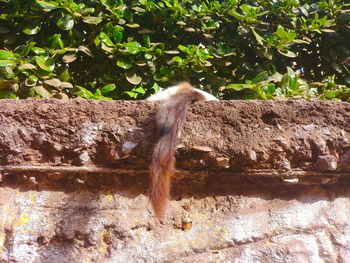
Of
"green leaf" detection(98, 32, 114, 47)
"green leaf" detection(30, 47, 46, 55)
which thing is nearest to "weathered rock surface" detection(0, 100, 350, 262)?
"green leaf" detection(30, 47, 46, 55)

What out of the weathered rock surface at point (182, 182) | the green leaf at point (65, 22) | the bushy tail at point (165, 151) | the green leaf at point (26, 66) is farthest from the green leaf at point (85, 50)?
the bushy tail at point (165, 151)

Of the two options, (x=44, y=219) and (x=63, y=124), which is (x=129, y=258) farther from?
(x=63, y=124)

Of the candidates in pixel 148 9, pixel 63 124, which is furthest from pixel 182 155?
pixel 148 9

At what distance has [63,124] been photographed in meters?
1.41

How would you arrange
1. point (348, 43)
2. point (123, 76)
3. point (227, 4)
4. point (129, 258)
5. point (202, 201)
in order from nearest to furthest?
point (129, 258)
point (202, 201)
point (123, 76)
point (227, 4)
point (348, 43)

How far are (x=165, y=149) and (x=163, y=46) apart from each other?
3.56 feet

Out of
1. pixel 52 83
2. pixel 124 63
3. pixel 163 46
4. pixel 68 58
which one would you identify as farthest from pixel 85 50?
pixel 163 46

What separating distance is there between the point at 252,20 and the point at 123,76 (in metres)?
0.99

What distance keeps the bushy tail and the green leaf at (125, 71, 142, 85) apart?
669 millimetres

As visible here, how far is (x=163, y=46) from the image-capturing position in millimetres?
2178

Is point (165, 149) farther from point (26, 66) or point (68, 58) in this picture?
point (68, 58)

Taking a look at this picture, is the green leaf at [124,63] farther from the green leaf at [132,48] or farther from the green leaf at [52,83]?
the green leaf at [52,83]

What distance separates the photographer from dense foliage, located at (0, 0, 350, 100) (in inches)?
78.9

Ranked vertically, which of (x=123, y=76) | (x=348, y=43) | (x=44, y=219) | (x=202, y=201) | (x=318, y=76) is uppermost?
(x=348, y=43)
